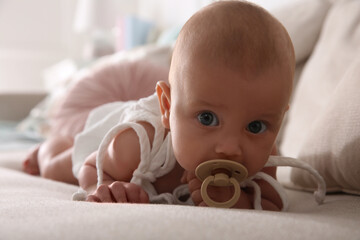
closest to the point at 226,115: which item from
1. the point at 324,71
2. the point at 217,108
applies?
the point at 217,108

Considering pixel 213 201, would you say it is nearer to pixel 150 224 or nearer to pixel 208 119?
pixel 208 119

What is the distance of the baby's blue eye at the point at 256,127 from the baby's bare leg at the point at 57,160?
0.64 metres

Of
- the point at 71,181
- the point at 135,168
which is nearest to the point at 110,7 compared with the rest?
the point at 71,181

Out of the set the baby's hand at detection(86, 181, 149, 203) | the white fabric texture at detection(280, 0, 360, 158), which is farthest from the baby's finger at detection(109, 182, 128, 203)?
the white fabric texture at detection(280, 0, 360, 158)

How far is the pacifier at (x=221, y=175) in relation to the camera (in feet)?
2.31

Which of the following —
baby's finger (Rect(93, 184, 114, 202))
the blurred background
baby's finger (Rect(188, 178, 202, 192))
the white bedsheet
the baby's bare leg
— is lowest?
the blurred background

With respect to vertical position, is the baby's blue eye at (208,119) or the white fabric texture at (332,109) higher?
the baby's blue eye at (208,119)

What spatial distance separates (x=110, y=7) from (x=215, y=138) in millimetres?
3329

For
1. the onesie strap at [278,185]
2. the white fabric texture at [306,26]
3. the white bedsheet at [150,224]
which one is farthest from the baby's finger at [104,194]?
the white fabric texture at [306,26]

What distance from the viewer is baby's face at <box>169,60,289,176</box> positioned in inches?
27.0

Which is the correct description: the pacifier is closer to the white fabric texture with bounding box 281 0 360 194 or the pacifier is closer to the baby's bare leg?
the white fabric texture with bounding box 281 0 360 194

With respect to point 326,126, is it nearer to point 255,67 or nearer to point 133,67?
point 255,67

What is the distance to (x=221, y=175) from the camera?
2.37 ft

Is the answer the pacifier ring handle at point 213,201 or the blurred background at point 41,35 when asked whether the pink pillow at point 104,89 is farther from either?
the blurred background at point 41,35
